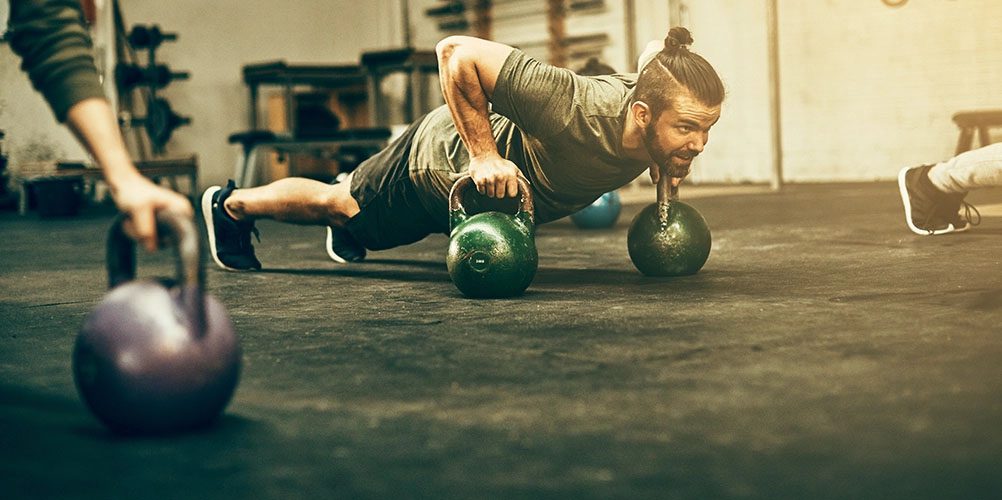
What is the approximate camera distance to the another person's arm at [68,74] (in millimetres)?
1604

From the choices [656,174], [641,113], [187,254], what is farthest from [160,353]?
[656,174]

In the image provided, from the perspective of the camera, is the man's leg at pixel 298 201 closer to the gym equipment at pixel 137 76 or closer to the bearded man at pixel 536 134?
the bearded man at pixel 536 134

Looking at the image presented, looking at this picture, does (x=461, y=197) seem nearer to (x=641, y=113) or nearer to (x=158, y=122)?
(x=641, y=113)

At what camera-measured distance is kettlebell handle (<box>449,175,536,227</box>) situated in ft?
9.35

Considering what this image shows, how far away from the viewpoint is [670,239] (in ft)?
10.4

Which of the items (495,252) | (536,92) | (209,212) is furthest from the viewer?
(209,212)

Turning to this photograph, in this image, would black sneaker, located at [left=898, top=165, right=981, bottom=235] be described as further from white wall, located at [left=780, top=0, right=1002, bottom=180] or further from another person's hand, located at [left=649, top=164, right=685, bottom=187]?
white wall, located at [left=780, top=0, right=1002, bottom=180]

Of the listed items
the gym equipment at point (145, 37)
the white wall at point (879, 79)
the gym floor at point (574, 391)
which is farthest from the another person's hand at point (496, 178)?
the gym equipment at point (145, 37)

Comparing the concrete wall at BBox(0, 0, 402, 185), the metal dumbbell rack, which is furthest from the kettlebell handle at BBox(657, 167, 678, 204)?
the concrete wall at BBox(0, 0, 402, 185)

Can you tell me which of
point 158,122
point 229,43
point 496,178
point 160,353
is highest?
point 229,43

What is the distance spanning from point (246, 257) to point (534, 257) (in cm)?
131

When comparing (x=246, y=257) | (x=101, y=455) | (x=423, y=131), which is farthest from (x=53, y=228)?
(x=101, y=455)

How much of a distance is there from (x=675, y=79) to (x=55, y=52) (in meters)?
1.64

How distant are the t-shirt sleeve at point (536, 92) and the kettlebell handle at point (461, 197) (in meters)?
0.18
